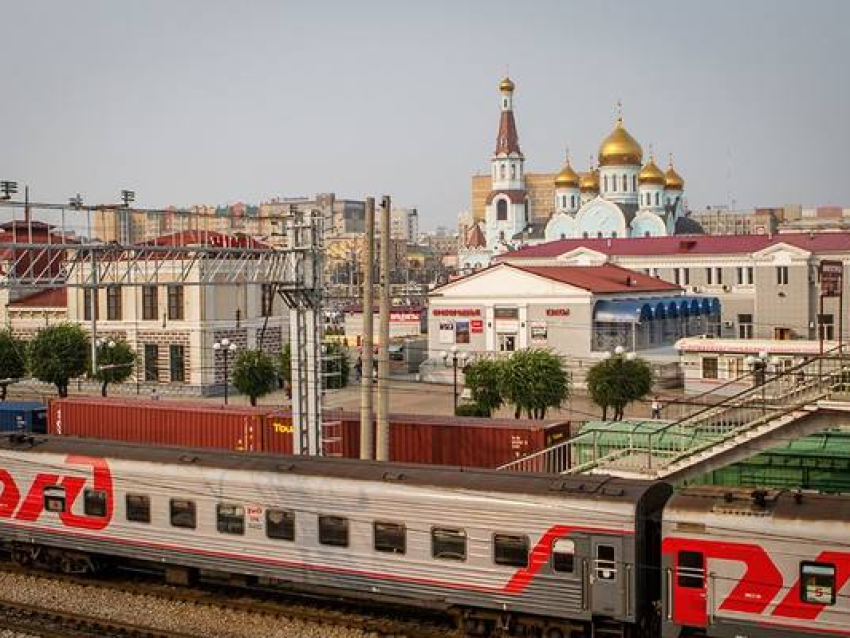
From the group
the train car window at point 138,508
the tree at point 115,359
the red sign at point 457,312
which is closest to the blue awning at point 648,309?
the red sign at point 457,312

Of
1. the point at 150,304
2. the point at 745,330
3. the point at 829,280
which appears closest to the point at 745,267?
the point at 745,330

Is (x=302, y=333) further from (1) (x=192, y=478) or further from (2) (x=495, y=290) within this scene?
(2) (x=495, y=290)

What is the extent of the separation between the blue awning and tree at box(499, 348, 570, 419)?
18.1m

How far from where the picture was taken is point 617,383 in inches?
1476

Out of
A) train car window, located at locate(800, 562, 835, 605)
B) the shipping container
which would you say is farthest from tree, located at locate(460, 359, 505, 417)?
train car window, located at locate(800, 562, 835, 605)

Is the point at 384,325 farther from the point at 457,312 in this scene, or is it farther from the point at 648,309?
the point at 648,309

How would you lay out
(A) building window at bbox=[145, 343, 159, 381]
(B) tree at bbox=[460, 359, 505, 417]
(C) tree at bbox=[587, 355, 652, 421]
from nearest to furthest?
(B) tree at bbox=[460, 359, 505, 417], (C) tree at bbox=[587, 355, 652, 421], (A) building window at bbox=[145, 343, 159, 381]

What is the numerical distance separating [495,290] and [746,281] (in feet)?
74.0

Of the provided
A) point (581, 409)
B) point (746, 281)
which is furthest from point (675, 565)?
point (746, 281)

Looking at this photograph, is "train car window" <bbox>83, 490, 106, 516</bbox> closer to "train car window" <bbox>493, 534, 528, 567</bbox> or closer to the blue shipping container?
"train car window" <bbox>493, 534, 528, 567</bbox>

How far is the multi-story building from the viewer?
58.5 meters

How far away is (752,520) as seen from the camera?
14.7m

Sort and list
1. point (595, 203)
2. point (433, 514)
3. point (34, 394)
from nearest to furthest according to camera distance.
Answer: point (433, 514)
point (34, 394)
point (595, 203)

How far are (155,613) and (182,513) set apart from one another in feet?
6.08
